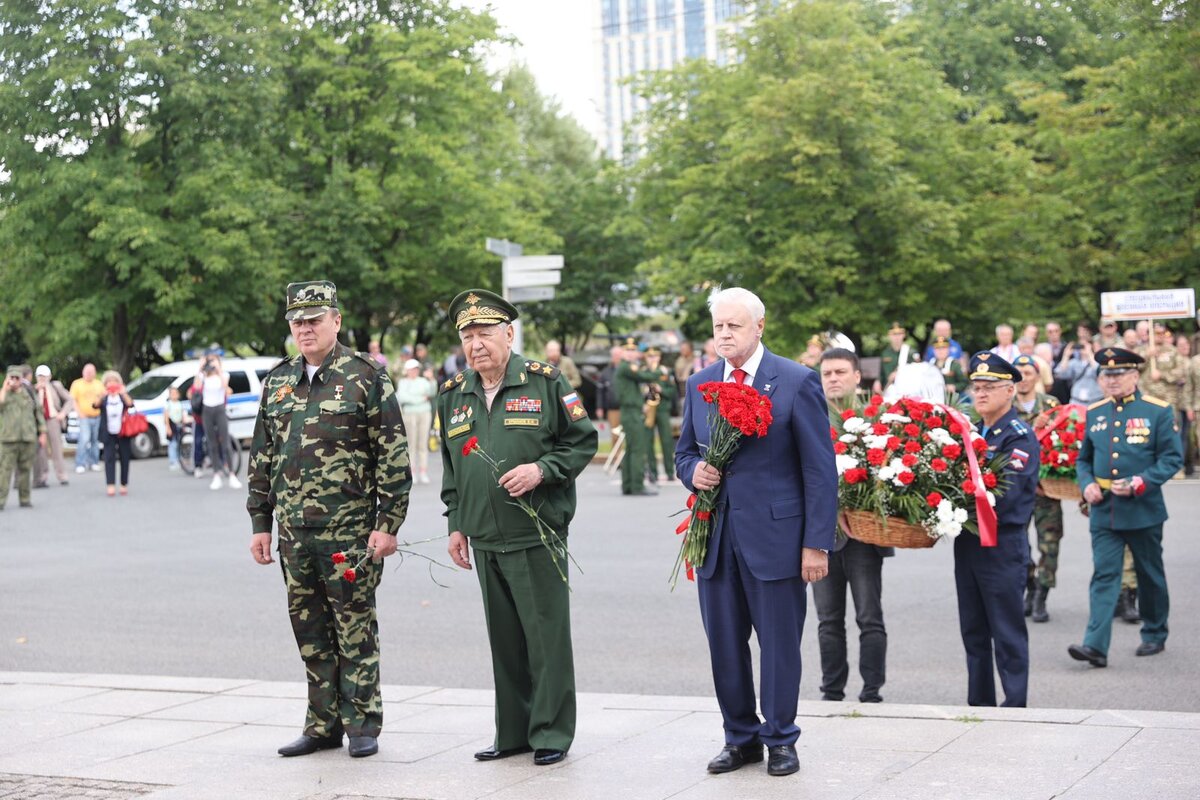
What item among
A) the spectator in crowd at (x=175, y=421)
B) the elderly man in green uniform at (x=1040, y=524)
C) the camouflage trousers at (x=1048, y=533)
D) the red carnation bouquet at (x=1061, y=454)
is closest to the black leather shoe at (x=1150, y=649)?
the red carnation bouquet at (x=1061, y=454)

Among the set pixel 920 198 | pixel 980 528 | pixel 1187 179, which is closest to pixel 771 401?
pixel 980 528

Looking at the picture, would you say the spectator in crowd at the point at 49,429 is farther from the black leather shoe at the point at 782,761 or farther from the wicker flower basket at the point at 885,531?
the black leather shoe at the point at 782,761

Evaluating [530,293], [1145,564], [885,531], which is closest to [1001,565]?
[885,531]

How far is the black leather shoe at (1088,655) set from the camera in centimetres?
916

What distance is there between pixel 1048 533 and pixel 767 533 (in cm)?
590

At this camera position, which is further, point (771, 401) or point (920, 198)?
point (920, 198)

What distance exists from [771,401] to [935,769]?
161 centimetres

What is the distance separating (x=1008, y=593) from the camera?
7781 millimetres

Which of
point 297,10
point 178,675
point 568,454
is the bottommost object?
point 178,675

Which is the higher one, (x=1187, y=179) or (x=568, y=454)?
(x=1187, y=179)

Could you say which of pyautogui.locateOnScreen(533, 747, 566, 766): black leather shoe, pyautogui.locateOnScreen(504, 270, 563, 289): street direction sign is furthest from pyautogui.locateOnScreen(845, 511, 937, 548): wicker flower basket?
pyautogui.locateOnScreen(504, 270, 563, 289): street direction sign

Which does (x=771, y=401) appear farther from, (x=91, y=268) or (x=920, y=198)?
(x=91, y=268)

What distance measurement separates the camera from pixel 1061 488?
10570 mm

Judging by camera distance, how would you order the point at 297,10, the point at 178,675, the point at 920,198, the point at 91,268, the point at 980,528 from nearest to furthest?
the point at 980,528, the point at 178,675, the point at 920,198, the point at 91,268, the point at 297,10
